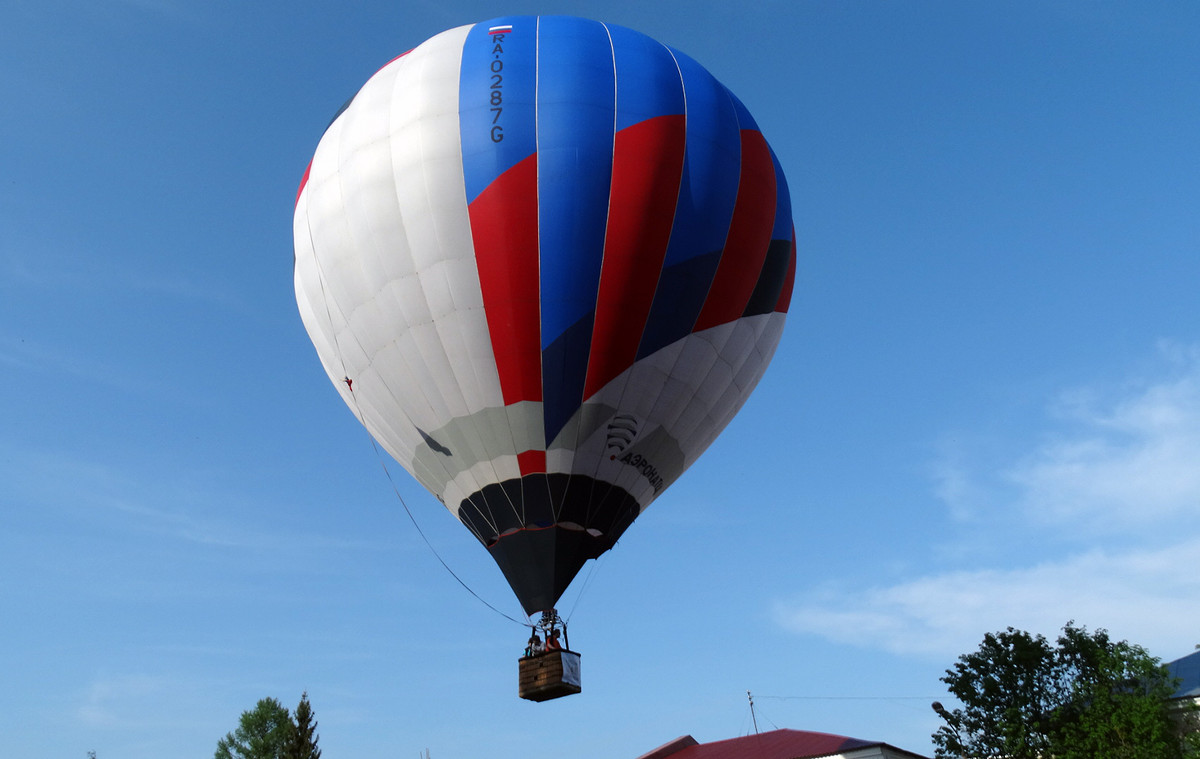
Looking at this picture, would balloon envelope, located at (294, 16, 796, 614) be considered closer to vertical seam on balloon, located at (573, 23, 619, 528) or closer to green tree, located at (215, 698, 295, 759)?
vertical seam on balloon, located at (573, 23, 619, 528)

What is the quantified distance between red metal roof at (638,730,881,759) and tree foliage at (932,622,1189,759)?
341 cm

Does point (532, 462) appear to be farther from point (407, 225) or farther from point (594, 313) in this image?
point (407, 225)

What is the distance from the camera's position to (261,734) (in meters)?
44.0

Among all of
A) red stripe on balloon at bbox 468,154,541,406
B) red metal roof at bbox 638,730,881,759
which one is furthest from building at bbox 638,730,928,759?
red stripe on balloon at bbox 468,154,541,406

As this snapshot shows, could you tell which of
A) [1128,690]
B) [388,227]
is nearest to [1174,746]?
[1128,690]

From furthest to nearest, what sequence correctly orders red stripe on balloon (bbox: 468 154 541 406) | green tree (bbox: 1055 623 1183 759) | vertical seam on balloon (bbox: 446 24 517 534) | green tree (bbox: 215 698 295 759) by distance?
green tree (bbox: 215 698 295 759)
green tree (bbox: 1055 623 1183 759)
vertical seam on balloon (bbox: 446 24 517 534)
red stripe on balloon (bbox: 468 154 541 406)

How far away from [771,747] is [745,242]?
1755 centimetres

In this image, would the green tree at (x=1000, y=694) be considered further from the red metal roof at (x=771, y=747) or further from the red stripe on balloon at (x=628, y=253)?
the red stripe on balloon at (x=628, y=253)

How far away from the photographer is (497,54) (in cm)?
1709

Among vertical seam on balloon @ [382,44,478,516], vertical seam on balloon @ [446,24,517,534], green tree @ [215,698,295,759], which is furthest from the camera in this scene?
green tree @ [215,698,295,759]

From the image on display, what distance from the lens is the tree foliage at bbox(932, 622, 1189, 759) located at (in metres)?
24.6

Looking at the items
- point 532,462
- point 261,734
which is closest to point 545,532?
point 532,462

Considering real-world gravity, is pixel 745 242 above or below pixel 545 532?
above

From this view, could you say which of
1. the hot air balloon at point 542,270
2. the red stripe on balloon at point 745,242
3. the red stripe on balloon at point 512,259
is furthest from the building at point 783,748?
the red stripe on balloon at point 512,259
